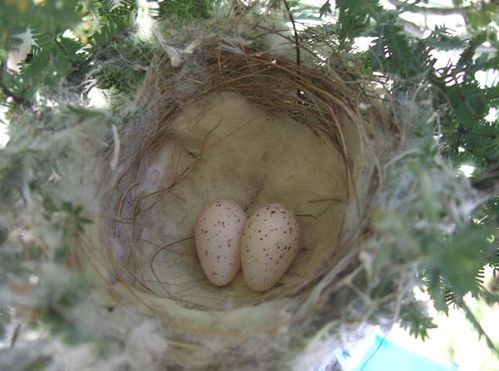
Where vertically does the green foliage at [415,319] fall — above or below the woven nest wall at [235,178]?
below

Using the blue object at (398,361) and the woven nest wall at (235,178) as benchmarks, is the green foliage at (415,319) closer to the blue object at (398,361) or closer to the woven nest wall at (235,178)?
the woven nest wall at (235,178)

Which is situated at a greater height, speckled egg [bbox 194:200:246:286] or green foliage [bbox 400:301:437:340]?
speckled egg [bbox 194:200:246:286]

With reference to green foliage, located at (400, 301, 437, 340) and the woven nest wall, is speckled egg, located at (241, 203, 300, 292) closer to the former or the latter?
the woven nest wall

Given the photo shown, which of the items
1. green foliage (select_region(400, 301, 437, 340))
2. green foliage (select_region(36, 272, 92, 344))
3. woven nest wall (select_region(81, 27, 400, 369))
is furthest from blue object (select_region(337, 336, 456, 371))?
green foliage (select_region(36, 272, 92, 344))

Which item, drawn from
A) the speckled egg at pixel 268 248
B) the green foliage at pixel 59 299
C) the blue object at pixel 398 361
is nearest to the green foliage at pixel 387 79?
the green foliage at pixel 59 299

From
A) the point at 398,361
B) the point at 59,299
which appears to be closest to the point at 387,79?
the point at 59,299

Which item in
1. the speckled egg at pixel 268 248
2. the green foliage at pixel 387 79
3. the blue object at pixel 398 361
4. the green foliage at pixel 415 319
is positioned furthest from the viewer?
the blue object at pixel 398 361

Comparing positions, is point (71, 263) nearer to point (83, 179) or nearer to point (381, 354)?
point (83, 179)
